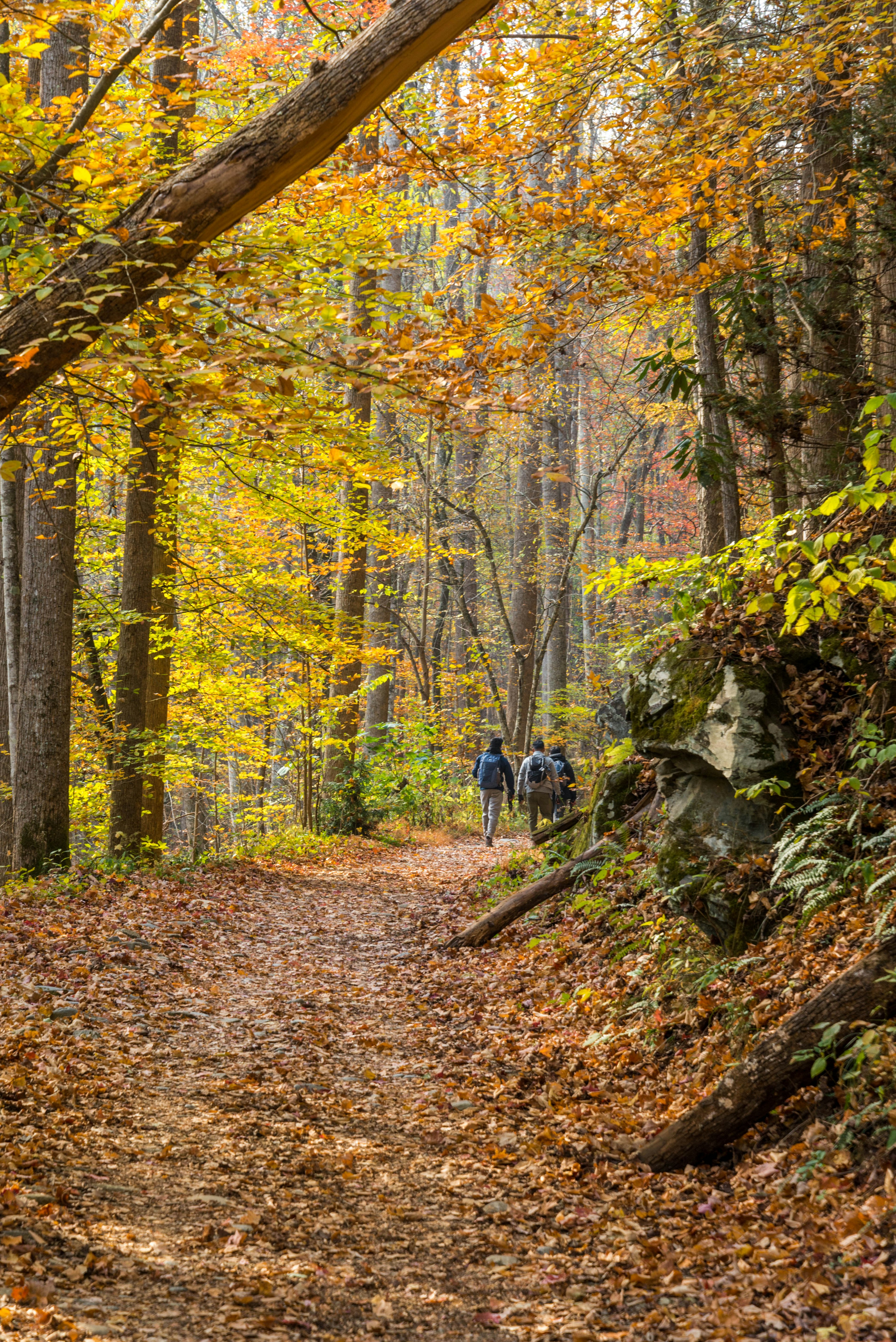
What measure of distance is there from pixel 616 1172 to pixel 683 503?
2889 centimetres

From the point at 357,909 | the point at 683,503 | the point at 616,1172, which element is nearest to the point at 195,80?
the point at 357,909

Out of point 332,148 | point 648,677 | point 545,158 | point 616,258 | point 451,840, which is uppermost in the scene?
point 545,158

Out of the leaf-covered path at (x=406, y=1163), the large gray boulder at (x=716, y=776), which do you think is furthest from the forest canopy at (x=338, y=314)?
the leaf-covered path at (x=406, y=1163)

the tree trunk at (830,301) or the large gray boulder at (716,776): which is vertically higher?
the tree trunk at (830,301)

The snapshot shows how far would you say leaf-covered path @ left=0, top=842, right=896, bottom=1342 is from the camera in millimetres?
3229

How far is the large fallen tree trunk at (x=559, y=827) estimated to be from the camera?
9.81 m

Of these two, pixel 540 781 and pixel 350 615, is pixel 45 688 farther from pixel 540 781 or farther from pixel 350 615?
pixel 540 781

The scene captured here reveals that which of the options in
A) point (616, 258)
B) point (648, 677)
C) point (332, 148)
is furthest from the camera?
point (616, 258)

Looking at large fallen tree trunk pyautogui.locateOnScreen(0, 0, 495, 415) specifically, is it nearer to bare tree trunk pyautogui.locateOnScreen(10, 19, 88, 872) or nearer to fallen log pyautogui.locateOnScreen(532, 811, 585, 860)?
bare tree trunk pyautogui.locateOnScreen(10, 19, 88, 872)

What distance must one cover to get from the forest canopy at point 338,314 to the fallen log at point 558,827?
59.4 inches

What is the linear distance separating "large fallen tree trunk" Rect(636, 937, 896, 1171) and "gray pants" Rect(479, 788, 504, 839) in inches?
462

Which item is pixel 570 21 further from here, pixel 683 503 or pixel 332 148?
pixel 683 503

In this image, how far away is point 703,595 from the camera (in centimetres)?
707

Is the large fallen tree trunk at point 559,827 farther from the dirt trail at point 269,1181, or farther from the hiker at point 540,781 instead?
the hiker at point 540,781
